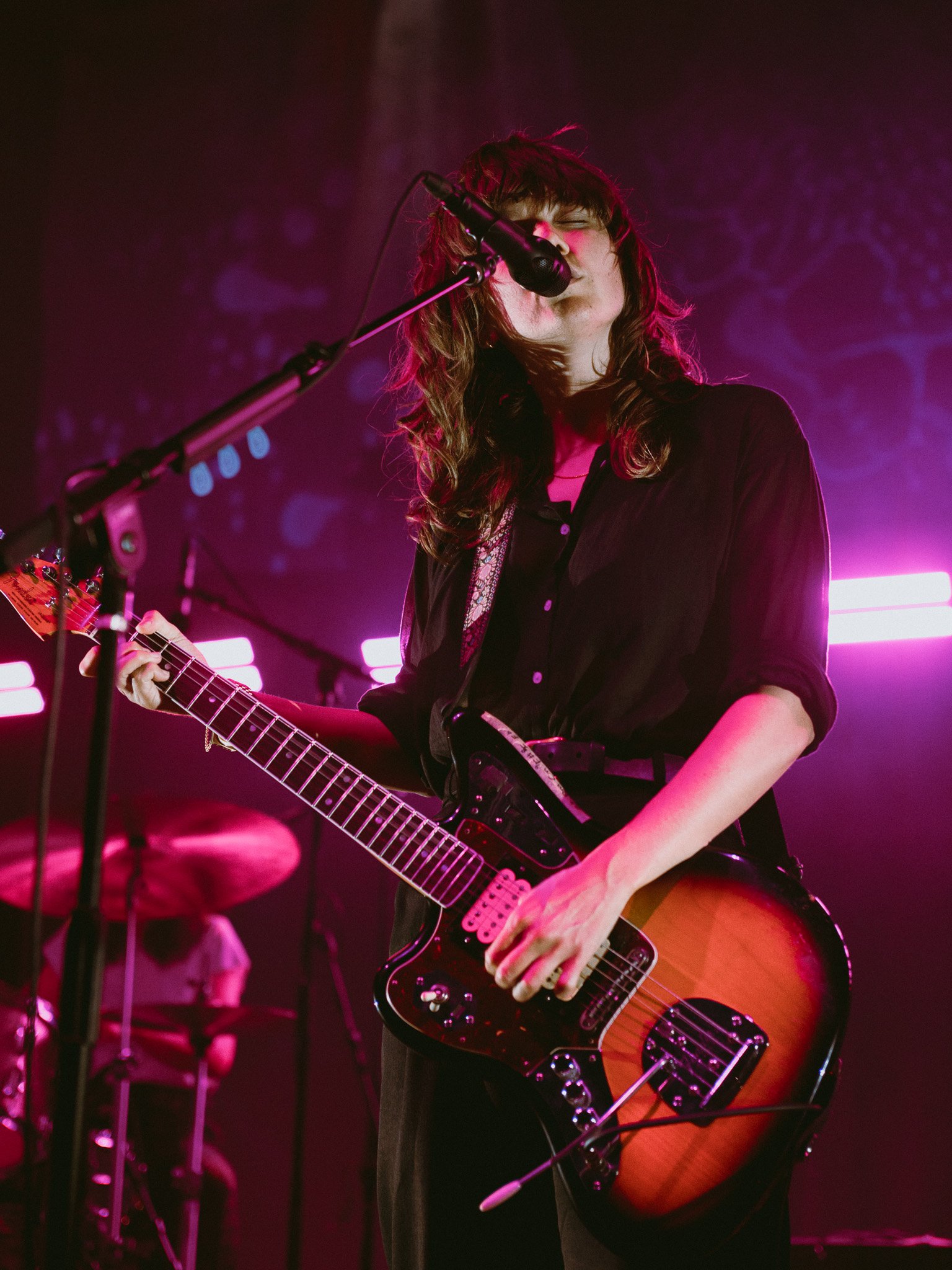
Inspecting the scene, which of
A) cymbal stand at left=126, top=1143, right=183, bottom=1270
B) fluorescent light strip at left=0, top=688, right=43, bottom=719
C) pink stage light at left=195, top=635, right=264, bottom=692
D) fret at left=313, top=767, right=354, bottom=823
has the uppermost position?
pink stage light at left=195, top=635, right=264, bottom=692

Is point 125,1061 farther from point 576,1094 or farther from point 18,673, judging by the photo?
point 576,1094

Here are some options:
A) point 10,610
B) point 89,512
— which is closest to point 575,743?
point 89,512

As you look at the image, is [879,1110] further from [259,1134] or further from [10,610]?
[10,610]

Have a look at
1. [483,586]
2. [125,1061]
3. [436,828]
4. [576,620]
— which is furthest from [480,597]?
[125,1061]

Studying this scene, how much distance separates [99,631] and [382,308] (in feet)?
13.7

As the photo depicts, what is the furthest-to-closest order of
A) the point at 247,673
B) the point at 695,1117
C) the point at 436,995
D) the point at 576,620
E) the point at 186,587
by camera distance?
the point at 247,673 < the point at 186,587 < the point at 576,620 < the point at 436,995 < the point at 695,1117

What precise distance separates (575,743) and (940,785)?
2.91m

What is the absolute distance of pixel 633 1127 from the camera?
1549mm

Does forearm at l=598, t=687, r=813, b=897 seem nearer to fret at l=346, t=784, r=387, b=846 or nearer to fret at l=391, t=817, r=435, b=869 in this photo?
fret at l=391, t=817, r=435, b=869

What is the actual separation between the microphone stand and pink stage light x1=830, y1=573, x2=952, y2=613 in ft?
10.5

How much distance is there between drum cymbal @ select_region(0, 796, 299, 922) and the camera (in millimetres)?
3949

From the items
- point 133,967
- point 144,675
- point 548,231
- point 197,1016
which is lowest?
point 197,1016

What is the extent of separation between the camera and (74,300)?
18.8ft

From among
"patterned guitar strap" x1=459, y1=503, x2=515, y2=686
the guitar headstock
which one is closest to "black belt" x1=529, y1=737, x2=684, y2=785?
"patterned guitar strap" x1=459, y1=503, x2=515, y2=686
